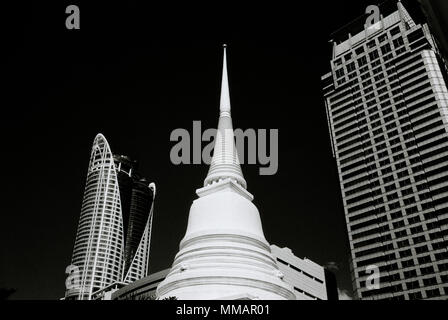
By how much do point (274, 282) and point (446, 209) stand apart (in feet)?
174

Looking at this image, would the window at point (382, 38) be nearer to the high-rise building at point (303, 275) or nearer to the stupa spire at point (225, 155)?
the high-rise building at point (303, 275)

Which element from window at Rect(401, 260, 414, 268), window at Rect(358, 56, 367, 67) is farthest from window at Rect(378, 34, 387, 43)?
window at Rect(401, 260, 414, 268)

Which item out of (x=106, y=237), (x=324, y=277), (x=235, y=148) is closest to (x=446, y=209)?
(x=324, y=277)

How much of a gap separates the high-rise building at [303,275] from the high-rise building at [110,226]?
212 ft

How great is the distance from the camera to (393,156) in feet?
237

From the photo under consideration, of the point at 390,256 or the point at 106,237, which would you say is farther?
the point at 106,237

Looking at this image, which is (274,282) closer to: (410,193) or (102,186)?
(410,193)

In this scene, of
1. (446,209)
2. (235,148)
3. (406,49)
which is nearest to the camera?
(235,148)

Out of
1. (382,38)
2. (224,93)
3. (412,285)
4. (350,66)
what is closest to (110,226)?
(350,66)

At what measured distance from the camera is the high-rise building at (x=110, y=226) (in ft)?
384

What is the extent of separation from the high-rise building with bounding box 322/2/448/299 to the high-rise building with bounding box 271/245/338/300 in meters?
8.27

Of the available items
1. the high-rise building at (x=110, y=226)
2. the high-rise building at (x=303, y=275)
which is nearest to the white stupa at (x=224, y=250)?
the high-rise building at (x=303, y=275)

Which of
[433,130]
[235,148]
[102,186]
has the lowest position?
[235,148]

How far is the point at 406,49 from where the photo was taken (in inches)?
3071
